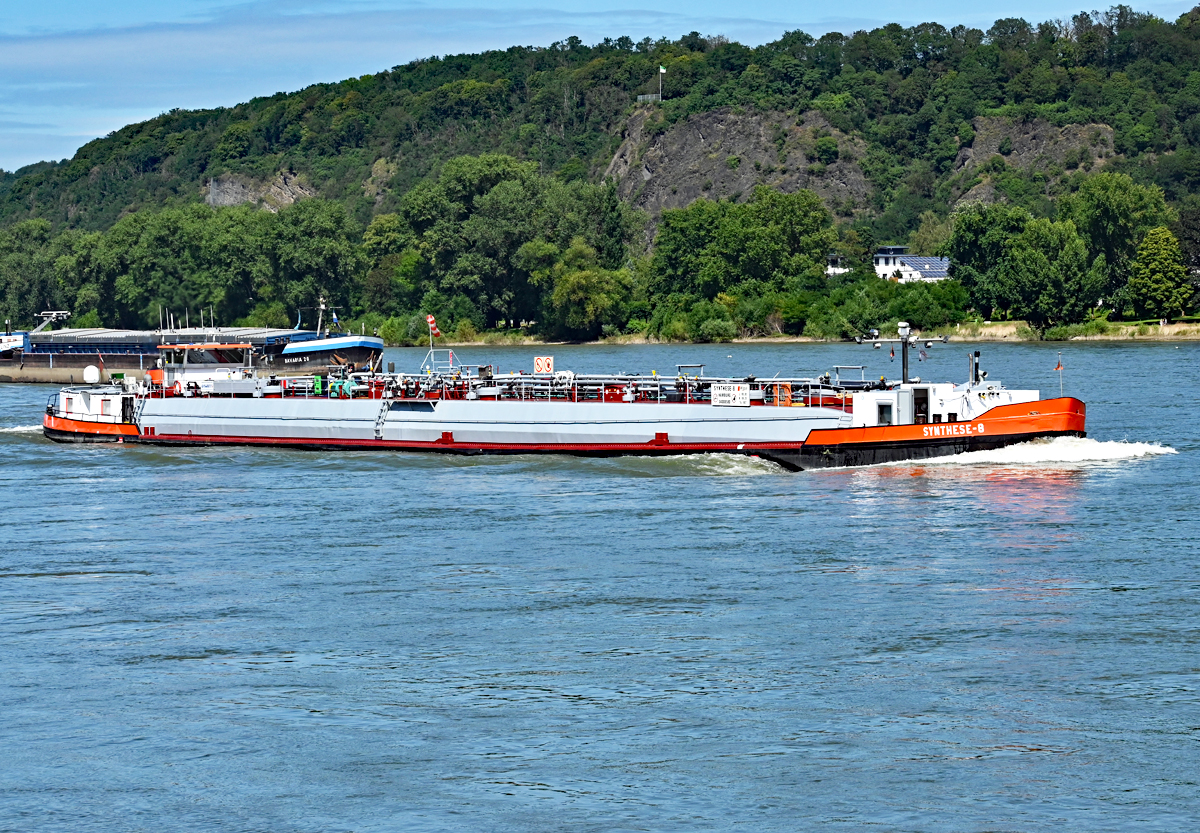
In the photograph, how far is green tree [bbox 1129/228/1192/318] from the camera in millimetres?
158500

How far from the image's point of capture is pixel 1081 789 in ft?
85.4

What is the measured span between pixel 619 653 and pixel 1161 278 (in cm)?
13803

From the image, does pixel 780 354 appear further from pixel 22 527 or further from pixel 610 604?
pixel 610 604

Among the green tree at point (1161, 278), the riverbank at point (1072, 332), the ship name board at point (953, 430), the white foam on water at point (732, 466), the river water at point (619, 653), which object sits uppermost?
the green tree at point (1161, 278)

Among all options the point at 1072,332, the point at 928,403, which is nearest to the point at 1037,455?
the point at 928,403

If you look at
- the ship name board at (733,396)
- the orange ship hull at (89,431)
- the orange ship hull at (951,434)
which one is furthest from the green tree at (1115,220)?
the orange ship hull at (89,431)

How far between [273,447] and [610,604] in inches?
1658

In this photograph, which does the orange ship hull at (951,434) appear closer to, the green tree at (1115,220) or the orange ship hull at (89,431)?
the orange ship hull at (89,431)

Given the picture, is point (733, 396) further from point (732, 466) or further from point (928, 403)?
point (928, 403)

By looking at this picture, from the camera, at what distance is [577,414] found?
228ft

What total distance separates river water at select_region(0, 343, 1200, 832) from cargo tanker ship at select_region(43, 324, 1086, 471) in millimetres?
1850

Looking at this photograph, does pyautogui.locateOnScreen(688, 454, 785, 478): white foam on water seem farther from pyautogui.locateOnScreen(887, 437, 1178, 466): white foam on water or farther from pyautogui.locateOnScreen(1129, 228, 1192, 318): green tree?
pyautogui.locateOnScreen(1129, 228, 1192, 318): green tree

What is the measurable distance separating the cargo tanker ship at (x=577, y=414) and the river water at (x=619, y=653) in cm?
185

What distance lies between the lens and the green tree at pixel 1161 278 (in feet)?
520
